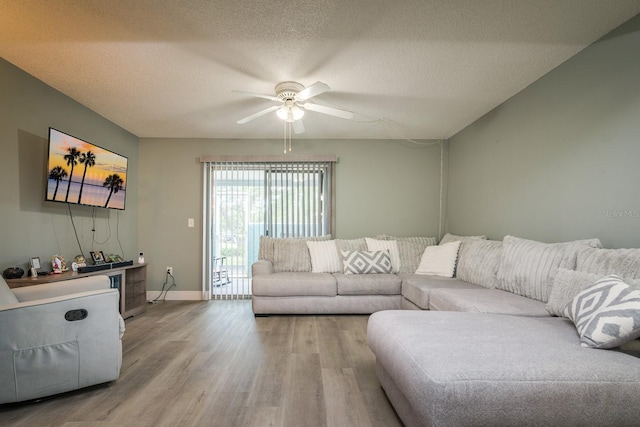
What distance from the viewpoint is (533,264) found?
2.28 meters

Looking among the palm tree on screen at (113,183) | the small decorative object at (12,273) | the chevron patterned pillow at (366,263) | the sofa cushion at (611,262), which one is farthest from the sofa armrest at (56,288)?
the sofa cushion at (611,262)

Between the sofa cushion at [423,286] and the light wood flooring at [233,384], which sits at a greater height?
the sofa cushion at [423,286]

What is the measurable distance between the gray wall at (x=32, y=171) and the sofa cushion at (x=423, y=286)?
349cm

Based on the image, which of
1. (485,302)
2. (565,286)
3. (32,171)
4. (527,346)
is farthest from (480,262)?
(32,171)

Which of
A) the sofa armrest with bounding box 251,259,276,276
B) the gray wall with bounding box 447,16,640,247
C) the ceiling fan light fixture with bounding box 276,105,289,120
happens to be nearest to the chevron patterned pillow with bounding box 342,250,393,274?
the sofa armrest with bounding box 251,259,276,276

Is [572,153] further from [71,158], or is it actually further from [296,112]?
[71,158]

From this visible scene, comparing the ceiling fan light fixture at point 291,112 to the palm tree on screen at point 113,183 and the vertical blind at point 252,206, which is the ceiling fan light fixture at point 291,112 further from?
the palm tree on screen at point 113,183

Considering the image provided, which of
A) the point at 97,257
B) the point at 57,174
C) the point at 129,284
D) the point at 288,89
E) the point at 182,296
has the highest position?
the point at 288,89

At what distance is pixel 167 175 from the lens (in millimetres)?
4402

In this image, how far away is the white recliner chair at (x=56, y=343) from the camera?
64.4 inches

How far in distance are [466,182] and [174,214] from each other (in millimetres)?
4097

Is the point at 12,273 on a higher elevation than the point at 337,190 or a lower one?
lower

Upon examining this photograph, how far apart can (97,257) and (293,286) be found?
7.17 ft

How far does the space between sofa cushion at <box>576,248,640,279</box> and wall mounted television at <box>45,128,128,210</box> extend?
4.10 metres
